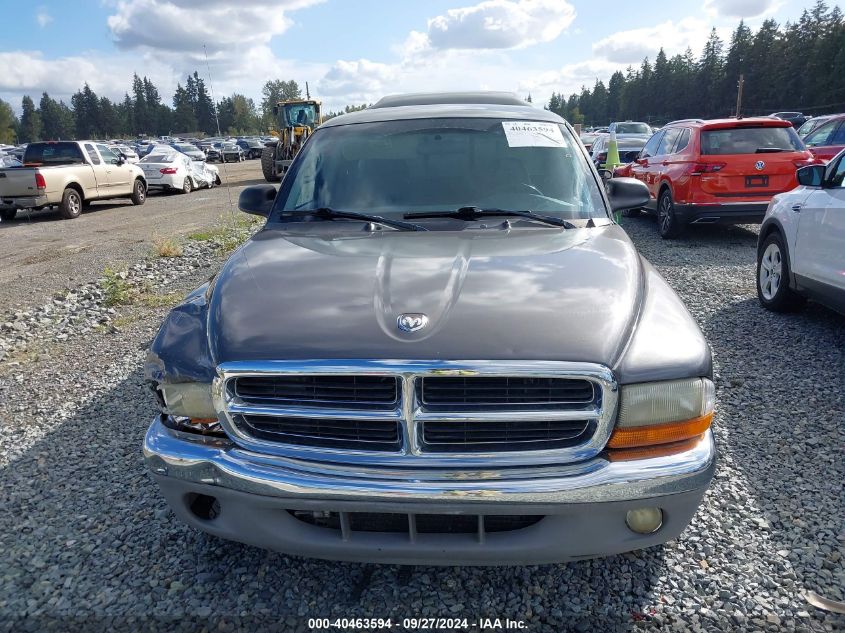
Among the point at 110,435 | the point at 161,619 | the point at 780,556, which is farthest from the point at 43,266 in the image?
the point at 780,556

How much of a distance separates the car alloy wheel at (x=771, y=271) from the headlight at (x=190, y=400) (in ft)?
17.9

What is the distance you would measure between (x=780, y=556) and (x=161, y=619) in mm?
2521

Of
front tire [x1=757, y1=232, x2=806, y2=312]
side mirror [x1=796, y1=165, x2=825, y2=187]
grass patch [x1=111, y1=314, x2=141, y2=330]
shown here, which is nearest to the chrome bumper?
side mirror [x1=796, y1=165, x2=825, y2=187]

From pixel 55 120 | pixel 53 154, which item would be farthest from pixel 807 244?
pixel 55 120

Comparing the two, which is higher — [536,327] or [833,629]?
[536,327]

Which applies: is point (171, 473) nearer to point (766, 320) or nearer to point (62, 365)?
point (62, 365)

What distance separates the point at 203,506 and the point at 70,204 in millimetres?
16103

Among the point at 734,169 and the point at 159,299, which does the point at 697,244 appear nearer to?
the point at 734,169

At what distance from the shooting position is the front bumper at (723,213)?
9.03 metres

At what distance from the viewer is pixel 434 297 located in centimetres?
233

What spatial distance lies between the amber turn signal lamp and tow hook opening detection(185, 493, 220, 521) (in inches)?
56.0

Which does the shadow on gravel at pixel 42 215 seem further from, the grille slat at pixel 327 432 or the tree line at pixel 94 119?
the tree line at pixel 94 119

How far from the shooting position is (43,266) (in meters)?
9.93

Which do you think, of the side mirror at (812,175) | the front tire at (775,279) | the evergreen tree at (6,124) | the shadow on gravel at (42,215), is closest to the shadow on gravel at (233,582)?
the side mirror at (812,175)
